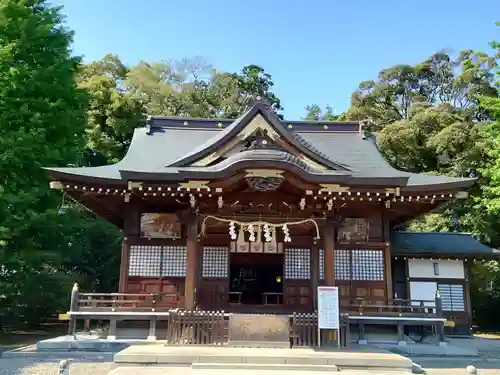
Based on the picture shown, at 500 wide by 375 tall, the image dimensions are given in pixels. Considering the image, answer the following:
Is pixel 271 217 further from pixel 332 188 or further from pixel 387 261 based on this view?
pixel 387 261

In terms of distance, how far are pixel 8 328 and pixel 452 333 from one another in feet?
55.3

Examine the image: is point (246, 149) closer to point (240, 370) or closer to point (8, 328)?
point (240, 370)

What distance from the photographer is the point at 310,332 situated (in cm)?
993

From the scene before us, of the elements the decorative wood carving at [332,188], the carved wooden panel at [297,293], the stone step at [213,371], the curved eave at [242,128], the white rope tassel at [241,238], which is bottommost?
the stone step at [213,371]

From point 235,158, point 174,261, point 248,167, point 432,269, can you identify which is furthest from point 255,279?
point 248,167

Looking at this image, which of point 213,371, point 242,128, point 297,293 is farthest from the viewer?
point 297,293

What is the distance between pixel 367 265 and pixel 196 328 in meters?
5.38

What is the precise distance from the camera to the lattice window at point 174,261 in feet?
40.0

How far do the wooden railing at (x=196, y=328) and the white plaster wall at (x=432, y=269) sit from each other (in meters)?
7.49

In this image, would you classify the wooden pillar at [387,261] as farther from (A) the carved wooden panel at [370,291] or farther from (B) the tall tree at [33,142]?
(B) the tall tree at [33,142]

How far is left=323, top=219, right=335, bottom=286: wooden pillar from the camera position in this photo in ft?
34.9

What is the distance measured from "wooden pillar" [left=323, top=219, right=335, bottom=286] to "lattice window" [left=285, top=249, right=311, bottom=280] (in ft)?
5.33

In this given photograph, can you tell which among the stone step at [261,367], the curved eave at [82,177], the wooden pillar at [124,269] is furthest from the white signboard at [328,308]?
the curved eave at [82,177]

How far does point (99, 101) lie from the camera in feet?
94.2
